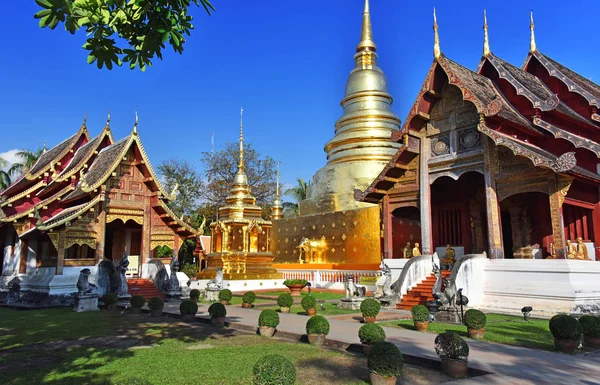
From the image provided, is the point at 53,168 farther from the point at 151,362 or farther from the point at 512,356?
the point at 512,356

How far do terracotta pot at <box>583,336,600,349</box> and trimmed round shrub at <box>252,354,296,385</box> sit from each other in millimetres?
6529

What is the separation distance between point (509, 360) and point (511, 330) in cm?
327

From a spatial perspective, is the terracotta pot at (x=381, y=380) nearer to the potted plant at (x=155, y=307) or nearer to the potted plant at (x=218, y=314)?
the potted plant at (x=218, y=314)

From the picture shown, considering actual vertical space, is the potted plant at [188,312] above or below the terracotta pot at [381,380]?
above

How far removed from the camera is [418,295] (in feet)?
47.4

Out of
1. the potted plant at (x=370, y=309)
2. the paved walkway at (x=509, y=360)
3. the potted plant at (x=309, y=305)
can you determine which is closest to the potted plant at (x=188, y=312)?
the potted plant at (x=309, y=305)

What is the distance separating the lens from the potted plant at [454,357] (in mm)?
6176

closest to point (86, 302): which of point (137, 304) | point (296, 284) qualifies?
point (137, 304)

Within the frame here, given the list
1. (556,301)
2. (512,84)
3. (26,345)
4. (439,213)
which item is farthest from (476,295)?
(26,345)

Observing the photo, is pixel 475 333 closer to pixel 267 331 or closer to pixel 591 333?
pixel 591 333

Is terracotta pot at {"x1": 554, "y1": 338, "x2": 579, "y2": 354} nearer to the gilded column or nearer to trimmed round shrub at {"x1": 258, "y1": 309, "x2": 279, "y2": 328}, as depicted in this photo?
trimmed round shrub at {"x1": 258, "y1": 309, "x2": 279, "y2": 328}

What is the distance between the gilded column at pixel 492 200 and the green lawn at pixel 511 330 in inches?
95.9

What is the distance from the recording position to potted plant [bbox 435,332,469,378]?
618 centimetres

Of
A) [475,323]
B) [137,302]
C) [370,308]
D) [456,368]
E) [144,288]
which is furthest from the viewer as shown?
[144,288]
